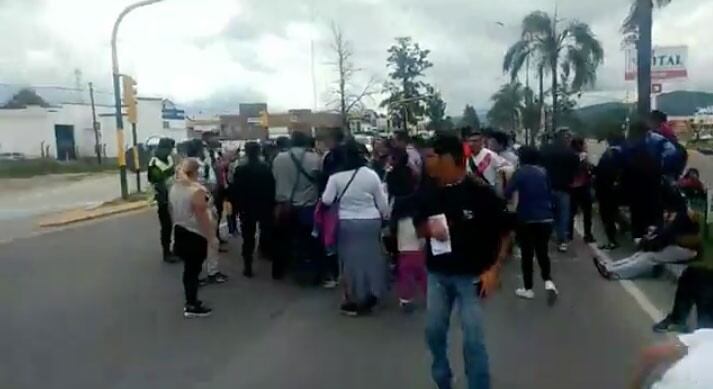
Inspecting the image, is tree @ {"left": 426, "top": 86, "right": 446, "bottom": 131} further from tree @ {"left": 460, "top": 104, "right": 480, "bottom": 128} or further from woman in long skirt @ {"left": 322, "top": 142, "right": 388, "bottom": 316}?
woman in long skirt @ {"left": 322, "top": 142, "right": 388, "bottom": 316}

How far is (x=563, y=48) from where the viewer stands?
112ft

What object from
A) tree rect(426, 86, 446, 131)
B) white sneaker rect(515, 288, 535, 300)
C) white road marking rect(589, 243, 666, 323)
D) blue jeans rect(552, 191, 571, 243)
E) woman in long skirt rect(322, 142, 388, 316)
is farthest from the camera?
tree rect(426, 86, 446, 131)

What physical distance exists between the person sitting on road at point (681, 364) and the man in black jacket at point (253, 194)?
27.1ft

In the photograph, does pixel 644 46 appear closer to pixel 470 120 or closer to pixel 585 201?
pixel 585 201

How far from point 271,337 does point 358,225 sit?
1.40 meters

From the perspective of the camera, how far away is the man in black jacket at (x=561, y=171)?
12008 millimetres

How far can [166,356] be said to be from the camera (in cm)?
715

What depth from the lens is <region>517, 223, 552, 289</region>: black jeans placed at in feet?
29.3

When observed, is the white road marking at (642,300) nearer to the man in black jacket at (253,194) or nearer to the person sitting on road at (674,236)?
the person sitting on road at (674,236)

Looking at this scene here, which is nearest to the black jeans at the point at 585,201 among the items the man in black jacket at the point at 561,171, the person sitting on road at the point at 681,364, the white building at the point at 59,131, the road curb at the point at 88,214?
the man in black jacket at the point at 561,171

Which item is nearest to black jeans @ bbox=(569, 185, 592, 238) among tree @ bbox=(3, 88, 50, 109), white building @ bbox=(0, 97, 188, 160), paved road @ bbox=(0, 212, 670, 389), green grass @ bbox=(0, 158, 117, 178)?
paved road @ bbox=(0, 212, 670, 389)

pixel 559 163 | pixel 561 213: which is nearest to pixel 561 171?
pixel 559 163

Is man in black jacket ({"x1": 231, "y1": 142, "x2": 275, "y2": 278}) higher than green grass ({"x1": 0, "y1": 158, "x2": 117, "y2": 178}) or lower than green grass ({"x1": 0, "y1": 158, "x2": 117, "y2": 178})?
higher

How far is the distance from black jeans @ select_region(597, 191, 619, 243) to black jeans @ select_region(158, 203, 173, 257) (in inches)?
241
